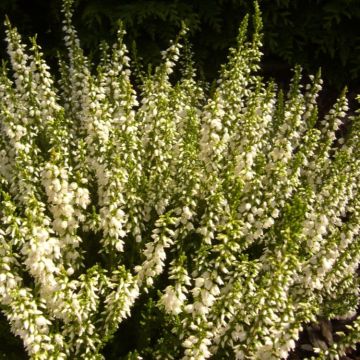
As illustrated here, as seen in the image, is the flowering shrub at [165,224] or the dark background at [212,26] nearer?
the flowering shrub at [165,224]

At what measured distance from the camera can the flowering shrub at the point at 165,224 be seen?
2994mm

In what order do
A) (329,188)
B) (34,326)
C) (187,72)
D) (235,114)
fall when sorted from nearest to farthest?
(34,326) → (329,188) → (235,114) → (187,72)

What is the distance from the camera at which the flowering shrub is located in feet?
9.82

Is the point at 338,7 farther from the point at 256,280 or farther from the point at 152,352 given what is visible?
the point at 152,352

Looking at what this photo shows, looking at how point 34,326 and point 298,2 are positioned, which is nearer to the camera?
point 34,326

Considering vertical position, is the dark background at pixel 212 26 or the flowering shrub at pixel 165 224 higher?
the dark background at pixel 212 26

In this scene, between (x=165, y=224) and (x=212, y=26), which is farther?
(x=212, y=26)

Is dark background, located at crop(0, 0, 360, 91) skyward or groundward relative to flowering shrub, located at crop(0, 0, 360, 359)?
skyward

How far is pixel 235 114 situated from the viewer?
4.24m

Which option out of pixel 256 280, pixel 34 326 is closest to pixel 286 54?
pixel 256 280

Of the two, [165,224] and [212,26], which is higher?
[212,26]

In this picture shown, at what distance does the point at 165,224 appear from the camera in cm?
→ 305

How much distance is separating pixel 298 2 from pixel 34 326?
16.6 ft

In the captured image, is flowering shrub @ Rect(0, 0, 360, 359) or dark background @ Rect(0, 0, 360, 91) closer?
flowering shrub @ Rect(0, 0, 360, 359)
